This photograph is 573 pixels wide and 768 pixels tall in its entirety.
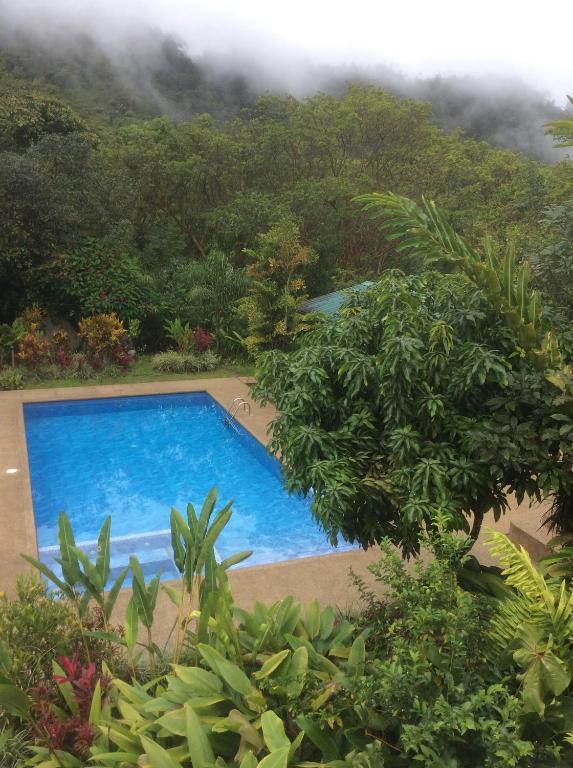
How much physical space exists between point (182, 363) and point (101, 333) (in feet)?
5.57

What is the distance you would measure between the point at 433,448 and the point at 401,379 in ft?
1.53

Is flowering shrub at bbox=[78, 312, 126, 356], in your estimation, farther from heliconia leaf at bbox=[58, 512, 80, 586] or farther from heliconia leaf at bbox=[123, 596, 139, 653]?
heliconia leaf at bbox=[123, 596, 139, 653]

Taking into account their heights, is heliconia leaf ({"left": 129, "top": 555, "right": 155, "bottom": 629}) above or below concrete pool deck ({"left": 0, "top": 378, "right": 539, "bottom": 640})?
above

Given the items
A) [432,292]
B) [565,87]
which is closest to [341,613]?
[432,292]

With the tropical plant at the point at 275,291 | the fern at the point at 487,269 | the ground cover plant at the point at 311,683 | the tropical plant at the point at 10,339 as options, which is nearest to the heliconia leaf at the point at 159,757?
the ground cover plant at the point at 311,683

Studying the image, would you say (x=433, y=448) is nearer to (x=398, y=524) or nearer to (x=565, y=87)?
(x=398, y=524)

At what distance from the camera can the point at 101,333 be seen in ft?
40.7

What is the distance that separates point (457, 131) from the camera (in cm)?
2430

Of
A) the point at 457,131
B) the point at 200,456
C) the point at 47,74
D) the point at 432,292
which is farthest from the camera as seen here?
the point at 47,74

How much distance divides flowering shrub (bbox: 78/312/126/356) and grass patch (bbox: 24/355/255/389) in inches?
25.2

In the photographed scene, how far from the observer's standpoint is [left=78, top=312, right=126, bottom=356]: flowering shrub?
12.4 m

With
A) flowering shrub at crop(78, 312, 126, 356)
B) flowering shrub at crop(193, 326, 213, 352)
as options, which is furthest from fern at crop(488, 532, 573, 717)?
flowering shrub at crop(193, 326, 213, 352)

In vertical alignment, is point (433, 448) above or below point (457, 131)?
below

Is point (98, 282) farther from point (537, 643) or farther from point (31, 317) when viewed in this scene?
point (537, 643)
